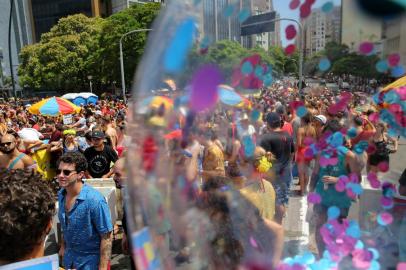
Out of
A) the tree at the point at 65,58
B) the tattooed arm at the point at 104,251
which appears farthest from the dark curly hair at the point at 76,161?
the tree at the point at 65,58

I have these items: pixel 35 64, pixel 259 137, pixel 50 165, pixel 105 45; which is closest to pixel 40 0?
pixel 35 64

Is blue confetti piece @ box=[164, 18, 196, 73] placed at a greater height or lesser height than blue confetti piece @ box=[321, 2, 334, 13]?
lesser

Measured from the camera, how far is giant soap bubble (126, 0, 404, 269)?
3.10 feet

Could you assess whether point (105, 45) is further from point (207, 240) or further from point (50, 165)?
point (207, 240)

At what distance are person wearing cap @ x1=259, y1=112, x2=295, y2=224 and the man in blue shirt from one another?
1.45 m

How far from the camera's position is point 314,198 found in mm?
1226

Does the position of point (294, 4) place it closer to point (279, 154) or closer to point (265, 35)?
point (265, 35)

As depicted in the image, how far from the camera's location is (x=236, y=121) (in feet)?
3.52

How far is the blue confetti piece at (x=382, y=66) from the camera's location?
930mm

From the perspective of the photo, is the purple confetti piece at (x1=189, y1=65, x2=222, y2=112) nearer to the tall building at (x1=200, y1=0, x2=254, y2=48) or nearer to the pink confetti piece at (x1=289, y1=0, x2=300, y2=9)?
the tall building at (x1=200, y1=0, x2=254, y2=48)

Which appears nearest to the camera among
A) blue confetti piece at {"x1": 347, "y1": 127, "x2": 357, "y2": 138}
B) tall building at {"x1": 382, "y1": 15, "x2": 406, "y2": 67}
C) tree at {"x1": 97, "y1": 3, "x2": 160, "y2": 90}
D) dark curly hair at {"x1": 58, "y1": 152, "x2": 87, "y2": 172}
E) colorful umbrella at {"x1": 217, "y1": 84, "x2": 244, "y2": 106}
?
tall building at {"x1": 382, "y1": 15, "x2": 406, "y2": 67}

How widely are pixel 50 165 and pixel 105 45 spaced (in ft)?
104

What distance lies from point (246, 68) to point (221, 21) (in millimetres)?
139

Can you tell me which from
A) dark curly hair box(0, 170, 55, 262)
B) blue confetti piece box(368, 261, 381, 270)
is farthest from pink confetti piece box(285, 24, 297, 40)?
dark curly hair box(0, 170, 55, 262)
